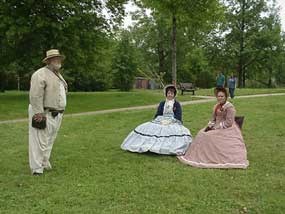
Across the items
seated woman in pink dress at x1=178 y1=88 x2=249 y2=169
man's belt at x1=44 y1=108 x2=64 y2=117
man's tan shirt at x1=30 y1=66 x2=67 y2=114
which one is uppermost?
man's tan shirt at x1=30 y1=66 x2=67 y2=114

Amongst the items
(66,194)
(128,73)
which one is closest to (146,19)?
(128,73)

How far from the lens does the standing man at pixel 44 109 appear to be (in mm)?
7168

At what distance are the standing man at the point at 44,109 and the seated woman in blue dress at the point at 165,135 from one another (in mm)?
2111

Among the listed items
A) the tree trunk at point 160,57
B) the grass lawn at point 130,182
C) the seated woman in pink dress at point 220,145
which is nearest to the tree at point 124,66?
the tree trunk at point 160,57

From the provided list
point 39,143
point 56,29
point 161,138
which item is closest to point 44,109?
point 39,143

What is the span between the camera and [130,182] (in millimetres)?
6773

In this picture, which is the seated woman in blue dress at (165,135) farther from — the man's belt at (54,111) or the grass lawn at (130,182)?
the man's belt at (54,111)

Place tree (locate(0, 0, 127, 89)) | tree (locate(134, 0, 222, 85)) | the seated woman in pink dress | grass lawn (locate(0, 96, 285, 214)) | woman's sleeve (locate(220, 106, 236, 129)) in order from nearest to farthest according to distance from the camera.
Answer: grass lawn (locate(0, 96, 285, 214))
the seated woman in pink dress
woman's sleeve (locate(220, 106, 236, 129))
tree (locate(0, 0, 127, 89))
tree (locate(134, 0, 222, 85))

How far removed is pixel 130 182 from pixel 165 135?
236 centimetres

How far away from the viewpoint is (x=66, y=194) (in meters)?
6.12

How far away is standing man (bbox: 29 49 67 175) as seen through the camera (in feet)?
23.5

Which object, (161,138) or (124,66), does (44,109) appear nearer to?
(161,138)

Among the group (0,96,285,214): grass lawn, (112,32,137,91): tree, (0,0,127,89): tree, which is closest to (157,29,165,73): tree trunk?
(112,32,137,91): tree

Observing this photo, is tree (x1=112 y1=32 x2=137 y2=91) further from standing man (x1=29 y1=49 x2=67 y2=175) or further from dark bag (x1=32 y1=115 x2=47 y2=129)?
dark bag (x1=32 y1=115 x2=47 y2=129)
